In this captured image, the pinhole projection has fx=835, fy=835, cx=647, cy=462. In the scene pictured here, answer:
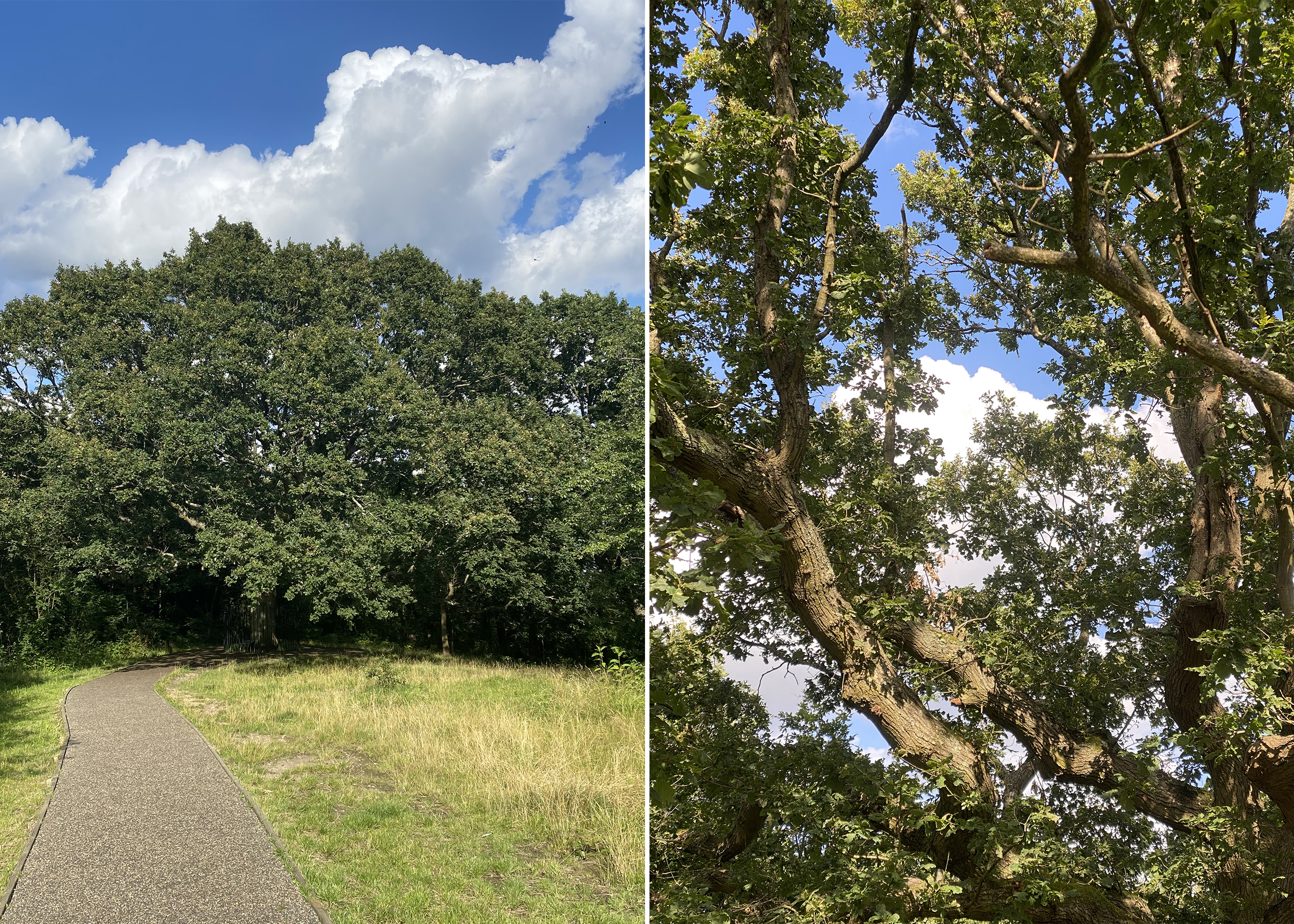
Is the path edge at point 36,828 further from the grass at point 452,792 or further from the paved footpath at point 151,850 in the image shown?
the grass at point 452,792

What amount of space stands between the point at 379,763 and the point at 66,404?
15659 mm

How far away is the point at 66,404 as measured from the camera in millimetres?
19281

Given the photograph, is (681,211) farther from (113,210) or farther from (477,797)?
(113,210)

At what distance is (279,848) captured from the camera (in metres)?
6.05

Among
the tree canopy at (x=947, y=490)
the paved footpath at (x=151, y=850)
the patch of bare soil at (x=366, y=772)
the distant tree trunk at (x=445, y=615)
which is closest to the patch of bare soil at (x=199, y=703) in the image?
the paved footpath at (x=151, y=850)

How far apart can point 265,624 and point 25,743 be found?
35.6 feet

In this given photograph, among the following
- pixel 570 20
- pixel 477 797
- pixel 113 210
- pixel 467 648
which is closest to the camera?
pixel 570 20

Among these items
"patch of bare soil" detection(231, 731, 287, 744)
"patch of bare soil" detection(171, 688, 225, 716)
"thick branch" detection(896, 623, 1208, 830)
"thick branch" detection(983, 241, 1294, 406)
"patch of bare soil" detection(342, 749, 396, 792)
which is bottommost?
"patch of bare soil" detection(171, 688, 225, 716)

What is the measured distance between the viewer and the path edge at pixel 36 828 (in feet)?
17.0

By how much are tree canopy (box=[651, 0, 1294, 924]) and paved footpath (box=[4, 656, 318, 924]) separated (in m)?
2.84

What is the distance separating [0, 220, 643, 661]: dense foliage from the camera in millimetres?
17469

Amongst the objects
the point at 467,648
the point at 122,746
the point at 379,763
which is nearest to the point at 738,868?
the point at 379,763

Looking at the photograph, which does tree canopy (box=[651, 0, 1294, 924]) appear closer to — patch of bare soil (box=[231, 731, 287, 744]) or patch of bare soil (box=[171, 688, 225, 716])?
patch of bare soil (box=[231, 731, 287, 744])

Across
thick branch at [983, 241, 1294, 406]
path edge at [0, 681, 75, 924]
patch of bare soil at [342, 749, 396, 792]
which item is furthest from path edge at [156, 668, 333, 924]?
thick branch at [983, 241, 1294, 406]
